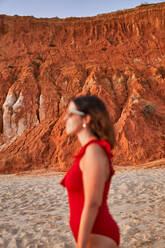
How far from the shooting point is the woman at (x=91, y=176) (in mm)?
1392

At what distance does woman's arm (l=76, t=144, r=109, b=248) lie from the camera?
1.38m

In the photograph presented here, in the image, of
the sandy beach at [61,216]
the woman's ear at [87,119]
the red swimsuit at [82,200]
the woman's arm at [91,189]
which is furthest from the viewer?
the sandy beach at [61,216]

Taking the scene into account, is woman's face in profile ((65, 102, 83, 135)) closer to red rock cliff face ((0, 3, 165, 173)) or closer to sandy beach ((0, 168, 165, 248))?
sandy beach ((0, 168, 165, 248))

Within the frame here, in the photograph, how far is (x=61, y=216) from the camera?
5.47 metres

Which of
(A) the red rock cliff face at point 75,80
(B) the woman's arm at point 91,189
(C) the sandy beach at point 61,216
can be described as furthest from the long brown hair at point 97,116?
(A) the red rock cliff face at point 75,80

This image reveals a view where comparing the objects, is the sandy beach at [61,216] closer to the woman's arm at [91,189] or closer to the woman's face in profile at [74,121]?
the woman's arm at [91,189]

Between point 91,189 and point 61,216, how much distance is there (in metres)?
4.46

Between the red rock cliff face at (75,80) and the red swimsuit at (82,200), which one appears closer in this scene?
the red swimsuit at (82,200)

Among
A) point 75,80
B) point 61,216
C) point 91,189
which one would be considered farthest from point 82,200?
point 75,80

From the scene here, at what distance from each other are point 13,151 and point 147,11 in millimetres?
23207

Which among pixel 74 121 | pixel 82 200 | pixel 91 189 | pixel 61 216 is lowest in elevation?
pixel 61 216

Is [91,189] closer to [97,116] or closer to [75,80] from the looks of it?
[97,116]

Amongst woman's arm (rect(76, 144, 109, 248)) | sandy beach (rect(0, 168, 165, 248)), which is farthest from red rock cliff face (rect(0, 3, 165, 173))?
woman's arm (rect(76, 144, 109, 248))

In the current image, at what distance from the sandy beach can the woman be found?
265 centimetres
